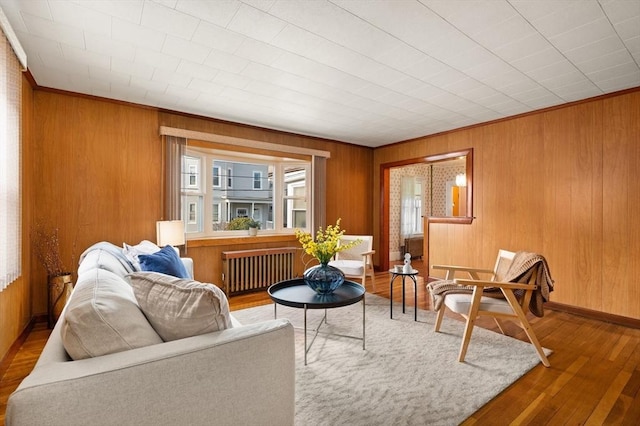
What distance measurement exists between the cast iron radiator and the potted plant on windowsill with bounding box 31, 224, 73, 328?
176 centimetres

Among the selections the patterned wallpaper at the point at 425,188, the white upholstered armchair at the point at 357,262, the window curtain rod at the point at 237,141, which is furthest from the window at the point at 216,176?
the patterned wallpaper at the point at 425,188

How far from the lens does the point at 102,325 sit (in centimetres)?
116

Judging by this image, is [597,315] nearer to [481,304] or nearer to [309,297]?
[481,304]

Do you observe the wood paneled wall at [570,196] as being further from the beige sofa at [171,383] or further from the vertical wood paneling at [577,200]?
the beige sofa at [171,383]

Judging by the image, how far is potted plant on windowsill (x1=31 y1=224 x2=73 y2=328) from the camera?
3.19 meters

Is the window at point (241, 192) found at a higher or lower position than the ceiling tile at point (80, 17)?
lower

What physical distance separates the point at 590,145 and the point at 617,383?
259 centimetres

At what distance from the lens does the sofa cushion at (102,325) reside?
1110 mm

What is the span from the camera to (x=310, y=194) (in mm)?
5434

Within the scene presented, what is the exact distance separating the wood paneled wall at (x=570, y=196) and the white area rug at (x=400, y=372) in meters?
1.58

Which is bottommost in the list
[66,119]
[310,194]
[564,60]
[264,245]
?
[264,245]

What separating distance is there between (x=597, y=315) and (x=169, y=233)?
494 centimetres

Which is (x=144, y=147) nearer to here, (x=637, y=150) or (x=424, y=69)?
(x=424, y=69)

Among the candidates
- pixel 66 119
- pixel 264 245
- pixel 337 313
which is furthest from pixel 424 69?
pixel 66 119
